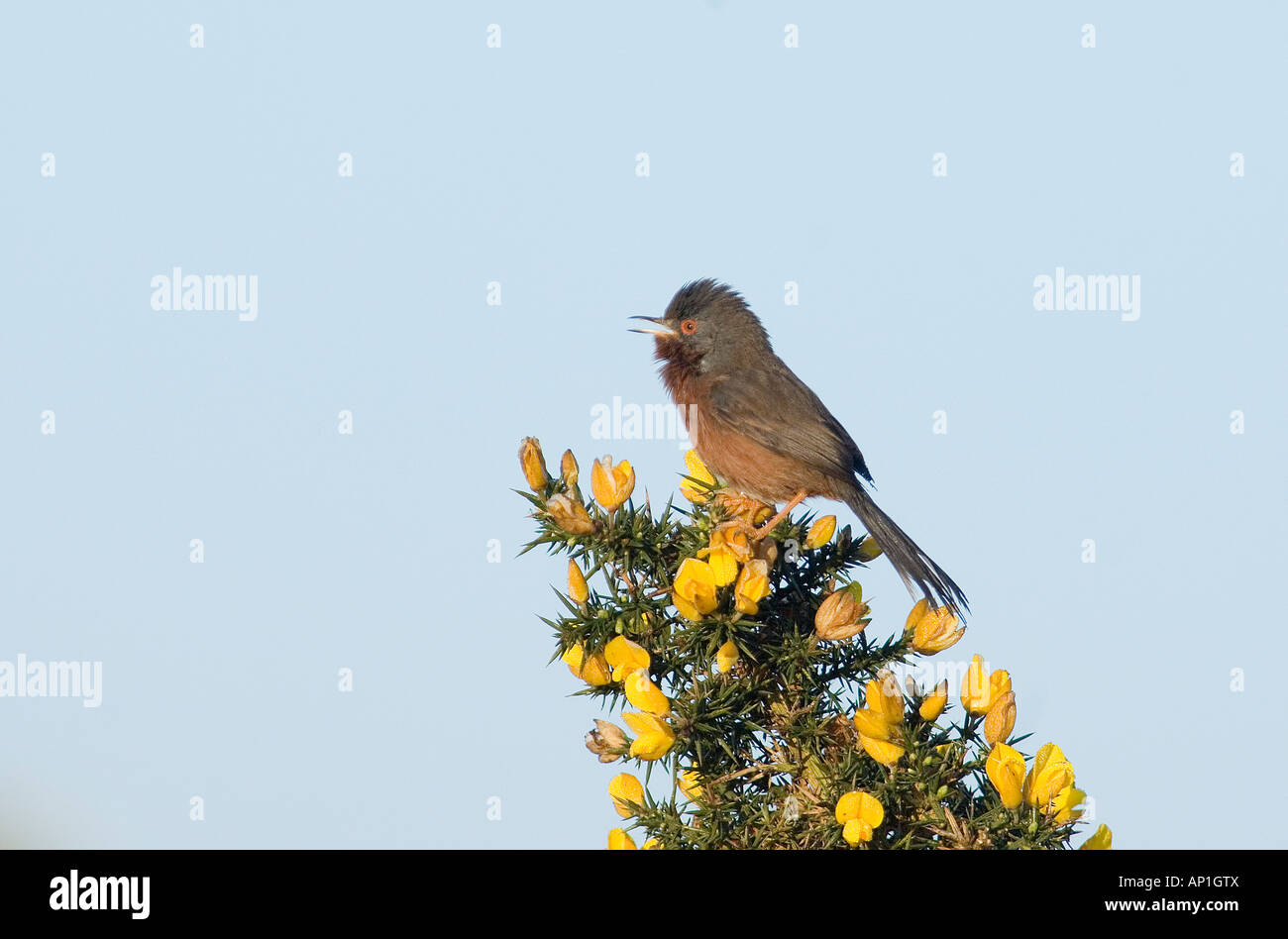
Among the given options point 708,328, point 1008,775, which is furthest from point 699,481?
point 1008,775

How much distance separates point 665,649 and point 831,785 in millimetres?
632

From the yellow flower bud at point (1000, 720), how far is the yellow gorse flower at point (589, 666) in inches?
42.5

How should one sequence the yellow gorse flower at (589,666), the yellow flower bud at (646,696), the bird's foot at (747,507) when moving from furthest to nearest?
the bird's foot at (747,507)
the yellow gorse flower at (589,666)
the yellow flower bud at (646,696)

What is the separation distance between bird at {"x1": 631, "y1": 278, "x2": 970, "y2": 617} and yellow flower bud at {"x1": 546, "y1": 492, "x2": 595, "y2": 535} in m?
2.12

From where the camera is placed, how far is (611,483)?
13.0ft

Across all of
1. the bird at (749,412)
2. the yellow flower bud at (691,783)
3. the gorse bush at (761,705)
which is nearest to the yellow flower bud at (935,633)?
the gorse bush at (761,705)

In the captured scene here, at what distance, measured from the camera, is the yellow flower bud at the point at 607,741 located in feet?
12.0

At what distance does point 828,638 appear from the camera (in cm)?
367

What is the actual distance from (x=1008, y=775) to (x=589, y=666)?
1199 mm

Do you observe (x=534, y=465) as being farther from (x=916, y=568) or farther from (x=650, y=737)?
(x=916, y=568)

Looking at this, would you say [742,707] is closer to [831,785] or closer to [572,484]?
[831,785]

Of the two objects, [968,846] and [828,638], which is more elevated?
[828,638]

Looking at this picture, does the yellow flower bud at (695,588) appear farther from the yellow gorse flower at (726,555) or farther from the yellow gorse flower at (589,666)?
the yellow gorse flower at (589,666)
